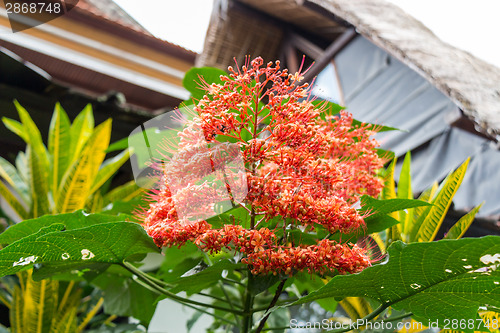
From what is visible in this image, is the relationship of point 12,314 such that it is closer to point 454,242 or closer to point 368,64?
point 454,242

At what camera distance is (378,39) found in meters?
2.00

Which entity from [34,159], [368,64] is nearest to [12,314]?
[34,159]

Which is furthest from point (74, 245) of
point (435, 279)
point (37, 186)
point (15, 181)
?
point (15, 181)

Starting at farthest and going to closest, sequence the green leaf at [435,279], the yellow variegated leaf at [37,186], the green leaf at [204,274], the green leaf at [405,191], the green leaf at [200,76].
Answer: the yellow variegated leaf at [37,186] → the green leaf at [405,191] → the green leaf at [200,76] → the green leaf at [204,274] → the green leaf at [435,279]

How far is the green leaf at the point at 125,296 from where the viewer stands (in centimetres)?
121

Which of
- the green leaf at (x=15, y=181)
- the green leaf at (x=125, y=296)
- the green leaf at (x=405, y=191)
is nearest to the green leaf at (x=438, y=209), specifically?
the green leaf at (x=405, y=191)

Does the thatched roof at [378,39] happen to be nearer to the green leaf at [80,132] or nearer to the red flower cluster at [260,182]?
the red flower cluster at [260,182]

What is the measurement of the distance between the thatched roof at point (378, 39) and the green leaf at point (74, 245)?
123 cm

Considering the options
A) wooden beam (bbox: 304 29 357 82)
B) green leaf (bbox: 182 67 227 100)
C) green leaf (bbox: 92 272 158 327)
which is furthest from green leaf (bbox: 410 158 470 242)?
wooden beam (bbox: 304 29 357 82)

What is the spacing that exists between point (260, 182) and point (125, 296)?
88 centimetres

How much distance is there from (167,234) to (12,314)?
4.25 feet

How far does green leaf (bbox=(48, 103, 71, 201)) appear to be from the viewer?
5.80ft

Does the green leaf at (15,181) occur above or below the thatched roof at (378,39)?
below

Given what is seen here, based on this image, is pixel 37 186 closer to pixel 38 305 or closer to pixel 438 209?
pixel 38 305
